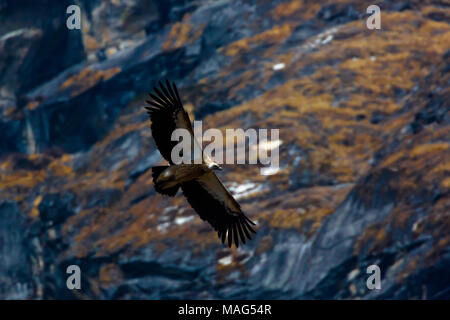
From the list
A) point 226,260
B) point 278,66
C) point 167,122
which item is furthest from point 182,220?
point 167,122

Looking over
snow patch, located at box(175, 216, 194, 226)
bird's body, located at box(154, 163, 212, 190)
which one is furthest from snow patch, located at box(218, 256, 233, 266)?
bird's body, located at box(154, 163, 212, 190)

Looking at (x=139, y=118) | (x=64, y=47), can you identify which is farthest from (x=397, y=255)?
(x=64, y=47)

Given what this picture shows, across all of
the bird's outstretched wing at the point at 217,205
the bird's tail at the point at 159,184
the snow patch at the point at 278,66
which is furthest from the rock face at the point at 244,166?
the bird's tail at the point at 159,184

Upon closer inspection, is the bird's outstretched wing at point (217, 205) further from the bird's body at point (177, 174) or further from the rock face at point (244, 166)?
the rock face at point (244, 166)

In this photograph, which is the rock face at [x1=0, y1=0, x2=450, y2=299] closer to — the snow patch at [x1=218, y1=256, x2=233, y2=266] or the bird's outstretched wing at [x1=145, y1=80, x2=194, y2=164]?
the snow patch at [x1=218, y1=256, x2=233, y2=266]

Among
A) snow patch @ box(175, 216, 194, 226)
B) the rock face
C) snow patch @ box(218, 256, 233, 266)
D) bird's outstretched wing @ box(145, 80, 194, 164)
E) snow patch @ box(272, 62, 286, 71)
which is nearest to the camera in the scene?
bird's outstretched wing @ box(145, 80, 194, 164)

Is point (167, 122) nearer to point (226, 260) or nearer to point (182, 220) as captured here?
point (226, 260)
